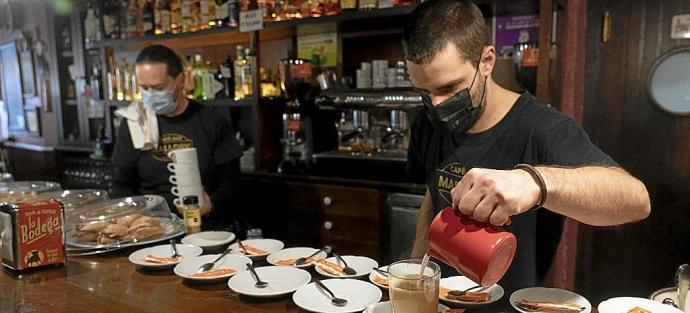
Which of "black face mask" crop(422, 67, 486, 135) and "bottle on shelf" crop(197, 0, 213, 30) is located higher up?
"bottle on shelf" crop(197, 0, 213, 30)

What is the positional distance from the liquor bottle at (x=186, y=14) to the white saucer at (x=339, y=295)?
8.71ft

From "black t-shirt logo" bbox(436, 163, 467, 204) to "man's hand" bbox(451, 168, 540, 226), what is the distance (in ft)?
1.88

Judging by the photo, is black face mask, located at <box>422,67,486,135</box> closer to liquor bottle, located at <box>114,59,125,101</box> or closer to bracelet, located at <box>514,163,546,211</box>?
bracelet, located at <box>514,163,546,211</box>

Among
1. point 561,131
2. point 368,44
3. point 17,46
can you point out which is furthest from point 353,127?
point 17,46

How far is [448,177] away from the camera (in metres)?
1.58

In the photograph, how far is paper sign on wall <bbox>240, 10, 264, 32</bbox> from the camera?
9.99 feet

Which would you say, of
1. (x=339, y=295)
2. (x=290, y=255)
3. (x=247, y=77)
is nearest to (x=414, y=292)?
(x=339, y=295)

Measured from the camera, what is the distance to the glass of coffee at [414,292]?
99cm

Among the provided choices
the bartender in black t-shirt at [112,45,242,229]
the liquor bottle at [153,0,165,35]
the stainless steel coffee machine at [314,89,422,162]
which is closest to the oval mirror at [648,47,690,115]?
the stainless steel coffee machine at [314,89,422,162]

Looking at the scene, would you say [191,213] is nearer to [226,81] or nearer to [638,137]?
[226,81]

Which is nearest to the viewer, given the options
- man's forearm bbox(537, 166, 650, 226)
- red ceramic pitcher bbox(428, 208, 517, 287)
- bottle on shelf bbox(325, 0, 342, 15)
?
red ceramic pitcher bbox(428, 208, 517, 287)

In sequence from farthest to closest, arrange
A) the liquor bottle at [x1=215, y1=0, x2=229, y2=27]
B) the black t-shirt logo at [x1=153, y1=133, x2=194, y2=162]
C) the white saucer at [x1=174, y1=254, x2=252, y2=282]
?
1. the liquor bottle at [x1=215, y1=0, x2=229, y2=27]
2. the black t-shirt logo at [x1=153, y1=133, x2=194, y2=162]
3. the white saucer at [x1=174, y1=254, x2=252, y2=282]

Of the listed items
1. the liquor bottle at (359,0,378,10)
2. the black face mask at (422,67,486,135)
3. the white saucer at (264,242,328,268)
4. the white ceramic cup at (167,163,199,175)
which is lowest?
the white saucer at (264,242,328,268)

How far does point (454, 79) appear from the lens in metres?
1.44
